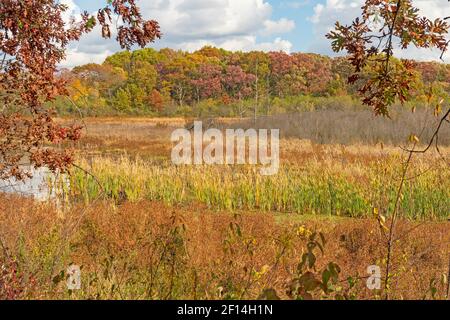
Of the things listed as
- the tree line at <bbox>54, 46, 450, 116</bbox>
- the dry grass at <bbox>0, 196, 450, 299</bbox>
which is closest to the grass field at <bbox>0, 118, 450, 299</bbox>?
A: the dry grass at <bbox>0, 196, 450, 299</bbox>

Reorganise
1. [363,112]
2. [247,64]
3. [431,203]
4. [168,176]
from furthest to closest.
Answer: [247,64] → [363,112] → [168,176] → [431,203]

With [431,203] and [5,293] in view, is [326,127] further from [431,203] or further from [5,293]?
[5,293]

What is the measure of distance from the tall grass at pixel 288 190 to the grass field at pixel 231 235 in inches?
1.2

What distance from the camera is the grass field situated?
13.5 ft

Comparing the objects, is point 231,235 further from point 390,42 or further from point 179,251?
point 390,42

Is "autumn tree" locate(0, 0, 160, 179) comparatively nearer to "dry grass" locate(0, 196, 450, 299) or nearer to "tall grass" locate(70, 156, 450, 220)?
"dry grass" locate(0, 196, 450, 299)

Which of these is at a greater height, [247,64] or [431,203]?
[247,64]

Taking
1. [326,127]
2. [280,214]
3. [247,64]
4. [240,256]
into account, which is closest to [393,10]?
[240,256]

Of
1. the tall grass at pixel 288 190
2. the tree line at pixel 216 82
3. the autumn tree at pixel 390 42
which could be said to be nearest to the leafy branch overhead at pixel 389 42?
the autumn tree at pixel 390 42

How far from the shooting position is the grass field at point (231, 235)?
4.11 metres

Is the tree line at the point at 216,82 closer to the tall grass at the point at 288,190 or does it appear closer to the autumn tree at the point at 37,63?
the tall grass at the point at 288,190
